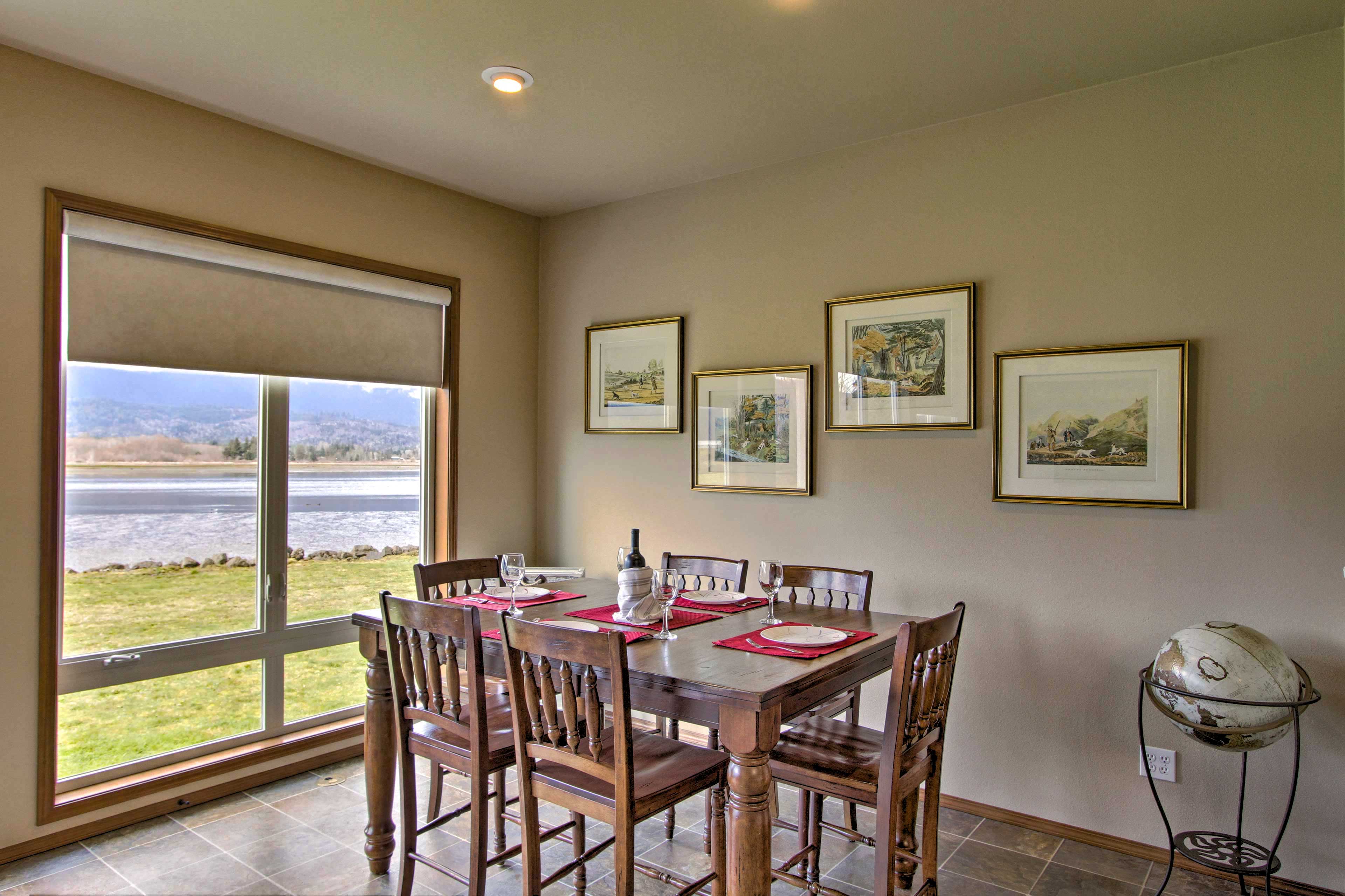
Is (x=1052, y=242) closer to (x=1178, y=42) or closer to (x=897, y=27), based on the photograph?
(x=1178, y=42)

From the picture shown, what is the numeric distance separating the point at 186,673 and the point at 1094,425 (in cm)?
354

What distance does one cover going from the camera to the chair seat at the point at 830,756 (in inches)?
86.3

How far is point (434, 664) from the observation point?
238 cm

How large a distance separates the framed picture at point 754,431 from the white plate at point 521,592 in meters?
1.08

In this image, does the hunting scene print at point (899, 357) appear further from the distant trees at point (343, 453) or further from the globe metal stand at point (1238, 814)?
the distant trees at point (343, 453)

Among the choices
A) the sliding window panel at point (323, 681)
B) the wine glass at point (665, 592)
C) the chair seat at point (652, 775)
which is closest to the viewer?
the chair seat at point (652, 775)

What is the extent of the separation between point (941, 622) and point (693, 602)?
1.04 metres

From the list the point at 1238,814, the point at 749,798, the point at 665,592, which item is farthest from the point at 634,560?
the point at 1238,814

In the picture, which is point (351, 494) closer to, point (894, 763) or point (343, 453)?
point (343, 453)

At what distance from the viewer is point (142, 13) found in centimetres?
249

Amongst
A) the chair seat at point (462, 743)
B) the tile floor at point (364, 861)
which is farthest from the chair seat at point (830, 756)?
the chair seat at point (462, 743)

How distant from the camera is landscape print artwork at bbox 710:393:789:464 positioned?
367cm

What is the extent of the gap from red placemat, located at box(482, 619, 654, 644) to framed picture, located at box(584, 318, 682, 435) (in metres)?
1.65

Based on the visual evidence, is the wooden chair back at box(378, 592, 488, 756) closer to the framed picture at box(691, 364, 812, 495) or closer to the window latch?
the window latch
